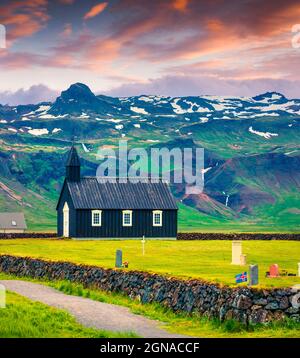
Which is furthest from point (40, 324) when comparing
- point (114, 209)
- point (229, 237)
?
point (229, 237)

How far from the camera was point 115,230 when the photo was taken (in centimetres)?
11088

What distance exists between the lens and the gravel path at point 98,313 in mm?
34531

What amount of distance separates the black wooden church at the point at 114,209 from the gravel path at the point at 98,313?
59568 millimetres

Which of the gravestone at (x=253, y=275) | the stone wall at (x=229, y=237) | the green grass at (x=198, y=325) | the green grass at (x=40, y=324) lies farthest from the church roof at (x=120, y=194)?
the gravestone at (x=253, y=275)

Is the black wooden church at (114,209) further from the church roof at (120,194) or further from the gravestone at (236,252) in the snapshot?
the gravestone at (236,252)

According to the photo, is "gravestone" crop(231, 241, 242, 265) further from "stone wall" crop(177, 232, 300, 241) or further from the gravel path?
"stone wall" crop(177, 232, 300, 241)

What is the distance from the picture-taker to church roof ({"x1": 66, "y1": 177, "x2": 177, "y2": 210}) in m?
111

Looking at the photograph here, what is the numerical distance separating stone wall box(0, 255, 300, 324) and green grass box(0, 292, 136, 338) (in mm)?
4933

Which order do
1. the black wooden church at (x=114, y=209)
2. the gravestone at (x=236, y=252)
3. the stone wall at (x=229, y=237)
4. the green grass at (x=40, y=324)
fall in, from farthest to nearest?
the stone wall at (x=229, y=237) < the black wooden church at (x=114, y=209) < the gravestone at (x=236, y=252) < the green grass at (x=40, y=324)

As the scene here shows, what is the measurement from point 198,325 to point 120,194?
7720 centimetres

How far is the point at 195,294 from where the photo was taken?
38.1 meters
